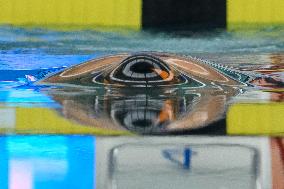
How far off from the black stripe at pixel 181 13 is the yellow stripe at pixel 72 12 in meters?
0.02

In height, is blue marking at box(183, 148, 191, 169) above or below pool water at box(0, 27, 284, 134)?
below

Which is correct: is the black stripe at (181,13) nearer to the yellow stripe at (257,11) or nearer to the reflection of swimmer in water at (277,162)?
the yellow stripe at (257,11)

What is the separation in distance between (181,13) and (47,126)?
0.30 meters

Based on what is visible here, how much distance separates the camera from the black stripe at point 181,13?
2.76 feet

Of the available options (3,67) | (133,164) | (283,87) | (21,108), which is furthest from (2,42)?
(283,87)

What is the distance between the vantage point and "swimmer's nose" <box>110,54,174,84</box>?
74 cm

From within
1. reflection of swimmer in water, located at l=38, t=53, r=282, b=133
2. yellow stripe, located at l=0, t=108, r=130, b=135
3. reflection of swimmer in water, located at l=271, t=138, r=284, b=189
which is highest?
→ reflection of swimmer in water, located at l=38, t=53, r=282, b=133

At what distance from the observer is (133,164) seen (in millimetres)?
647

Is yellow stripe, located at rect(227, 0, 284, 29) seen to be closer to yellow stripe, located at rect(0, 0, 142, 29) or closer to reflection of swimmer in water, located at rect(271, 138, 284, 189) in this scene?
yellow stripe, located at rect(0, 0, 142, 29)

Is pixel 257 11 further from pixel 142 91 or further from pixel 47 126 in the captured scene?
pixel 47 126

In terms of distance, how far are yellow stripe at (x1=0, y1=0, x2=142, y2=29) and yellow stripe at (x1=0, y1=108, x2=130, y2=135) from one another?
0.66 feet

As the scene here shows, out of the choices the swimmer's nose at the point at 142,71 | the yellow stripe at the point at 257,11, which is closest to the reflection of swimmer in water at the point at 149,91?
the swimmer's nose at the point at 142,71

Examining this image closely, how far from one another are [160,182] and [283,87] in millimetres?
228

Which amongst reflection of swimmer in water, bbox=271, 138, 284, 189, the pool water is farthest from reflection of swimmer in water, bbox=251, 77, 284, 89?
reflection of swimmer in water, bbox=271, 138, 284, 189
